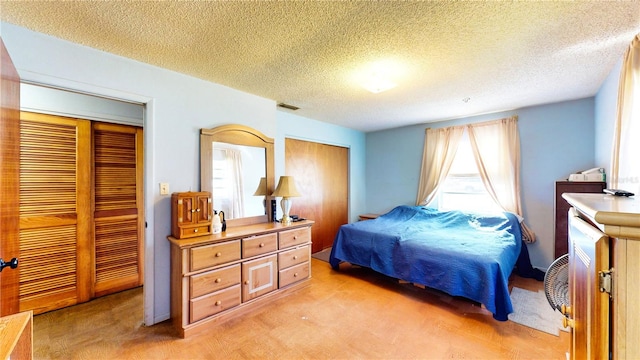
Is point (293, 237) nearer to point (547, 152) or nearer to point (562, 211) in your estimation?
point (562, 211)

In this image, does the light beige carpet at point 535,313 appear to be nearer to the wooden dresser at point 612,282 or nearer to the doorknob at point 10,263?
the wooden dresser at point 612,282

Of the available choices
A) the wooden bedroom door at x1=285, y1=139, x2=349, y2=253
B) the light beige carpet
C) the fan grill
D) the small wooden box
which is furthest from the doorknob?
the light beige carpet

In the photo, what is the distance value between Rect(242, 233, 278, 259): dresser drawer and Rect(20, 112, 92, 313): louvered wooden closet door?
5.38ft

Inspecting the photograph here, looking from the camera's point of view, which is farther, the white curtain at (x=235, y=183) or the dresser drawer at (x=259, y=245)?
the white curtain at (x=235, y=183)

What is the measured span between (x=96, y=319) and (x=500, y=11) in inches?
153

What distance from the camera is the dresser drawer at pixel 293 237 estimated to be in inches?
104

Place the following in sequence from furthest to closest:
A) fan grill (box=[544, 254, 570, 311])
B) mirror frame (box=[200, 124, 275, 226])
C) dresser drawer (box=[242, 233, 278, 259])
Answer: mirror frame (box=[200, 124, 275, 226]) < dresser drawer (box=[242, 233, 278, 259]) < fan grill (box=[544, 254, 570, 311])

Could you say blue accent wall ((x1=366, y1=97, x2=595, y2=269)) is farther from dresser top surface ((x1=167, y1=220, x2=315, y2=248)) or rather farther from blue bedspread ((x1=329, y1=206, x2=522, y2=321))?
dresser top surface ((x1=167, y1=220, x2=315, y2=248))

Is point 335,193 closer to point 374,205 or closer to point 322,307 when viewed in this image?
point 374,205

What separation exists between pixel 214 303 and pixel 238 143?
5.25 ft

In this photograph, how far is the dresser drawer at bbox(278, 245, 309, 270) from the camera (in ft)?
8.63

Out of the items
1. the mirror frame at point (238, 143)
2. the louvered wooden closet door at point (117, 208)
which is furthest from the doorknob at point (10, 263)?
the louvered wooden closet door at point (117, 208)

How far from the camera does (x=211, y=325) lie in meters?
2.11

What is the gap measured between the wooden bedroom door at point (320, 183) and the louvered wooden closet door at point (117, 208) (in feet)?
6.25
